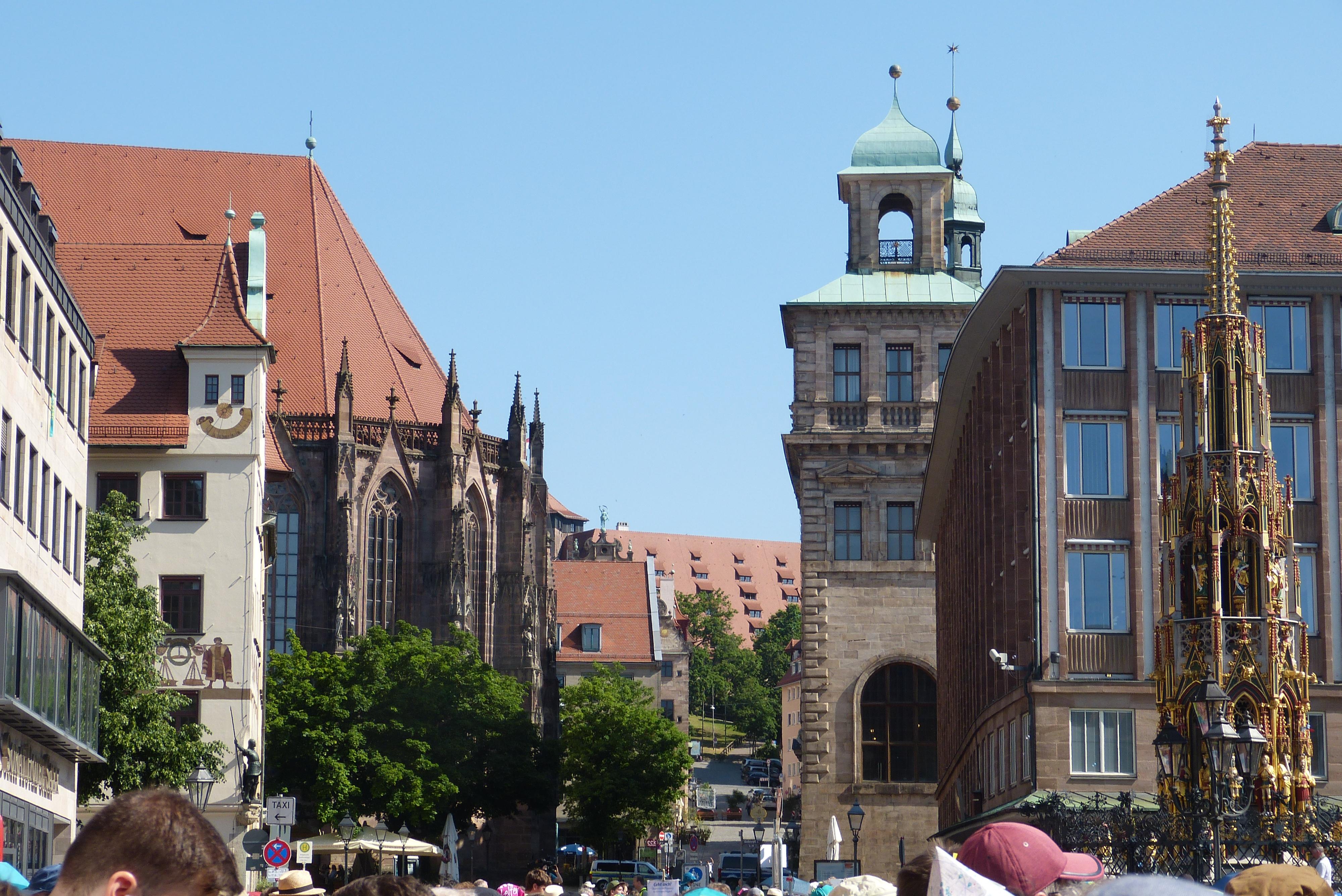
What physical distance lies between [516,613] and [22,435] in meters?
44.9

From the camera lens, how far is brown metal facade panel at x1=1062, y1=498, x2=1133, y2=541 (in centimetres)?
3919

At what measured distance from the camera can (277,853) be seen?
93.5 ft

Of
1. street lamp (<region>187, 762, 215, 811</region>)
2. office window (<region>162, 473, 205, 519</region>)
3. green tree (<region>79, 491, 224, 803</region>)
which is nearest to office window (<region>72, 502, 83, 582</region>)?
green tree (<region>79, 491, 224, 803</region>)

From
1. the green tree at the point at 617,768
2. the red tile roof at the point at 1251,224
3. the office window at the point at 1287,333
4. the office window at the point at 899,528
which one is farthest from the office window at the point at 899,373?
the office window at the point at 1287,333

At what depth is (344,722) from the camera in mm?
64125

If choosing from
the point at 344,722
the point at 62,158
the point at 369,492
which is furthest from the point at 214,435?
the point at 62,158

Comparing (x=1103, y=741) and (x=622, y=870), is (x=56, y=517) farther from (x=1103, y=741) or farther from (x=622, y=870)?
(x=622, y=870)

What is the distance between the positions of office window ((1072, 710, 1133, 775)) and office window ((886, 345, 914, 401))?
89.7 ft

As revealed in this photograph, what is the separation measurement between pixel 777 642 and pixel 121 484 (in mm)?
124529

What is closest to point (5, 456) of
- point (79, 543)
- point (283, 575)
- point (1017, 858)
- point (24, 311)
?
point (24, 311)

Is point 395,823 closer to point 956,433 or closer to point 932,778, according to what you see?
point 932,778

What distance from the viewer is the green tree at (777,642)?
165625mm

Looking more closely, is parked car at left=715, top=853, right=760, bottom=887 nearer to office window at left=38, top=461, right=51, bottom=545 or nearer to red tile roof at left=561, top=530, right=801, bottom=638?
office window at left=38, top=461, right=51, bottom=545

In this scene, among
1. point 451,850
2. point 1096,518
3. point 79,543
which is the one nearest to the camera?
point 79,543
